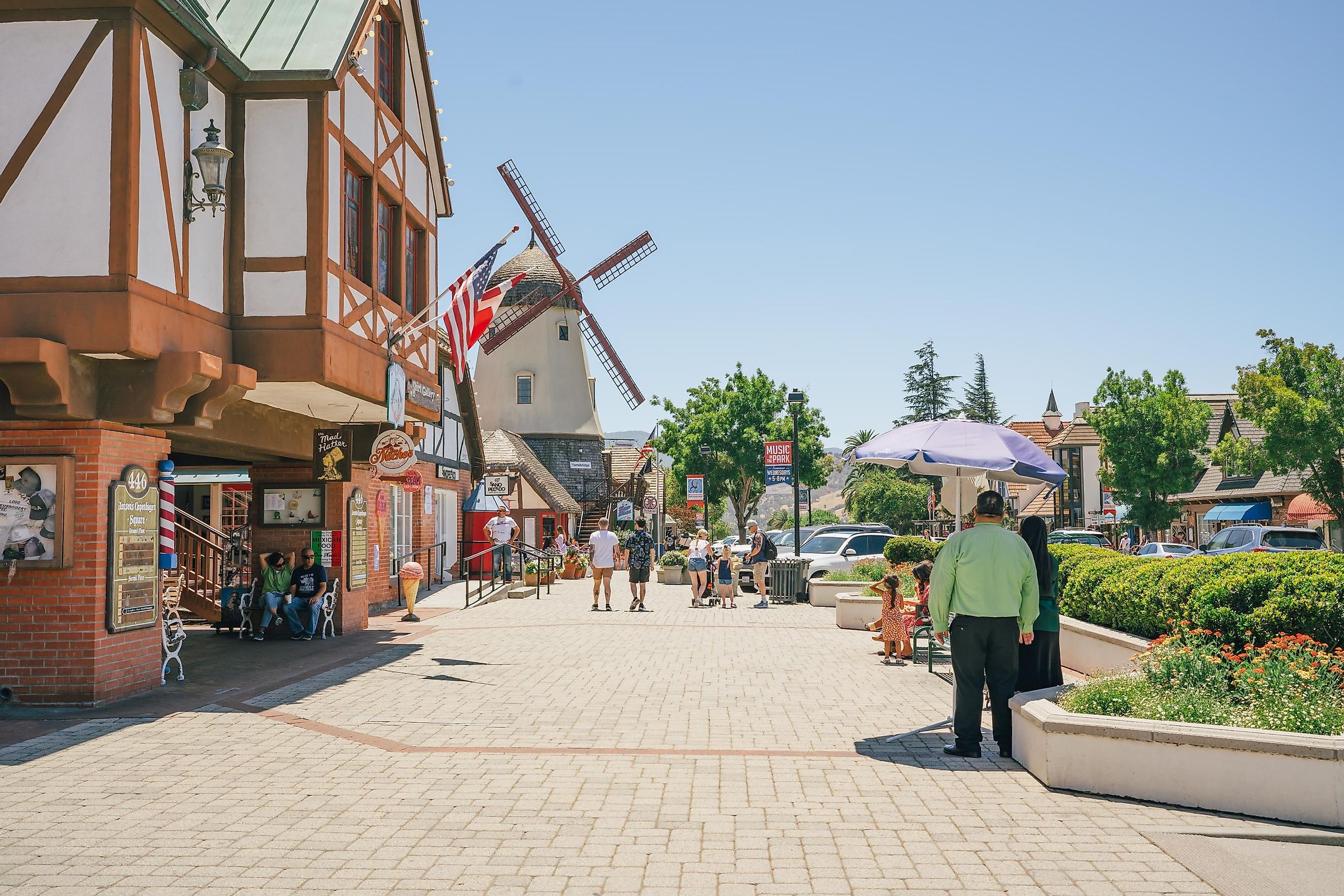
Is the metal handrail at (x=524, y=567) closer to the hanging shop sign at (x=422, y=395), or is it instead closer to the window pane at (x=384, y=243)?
the hanging shop sign at (x=422, y=395)

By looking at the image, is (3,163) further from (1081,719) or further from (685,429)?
(685,429)

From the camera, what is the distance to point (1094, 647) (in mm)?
11250

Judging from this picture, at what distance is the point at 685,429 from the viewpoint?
62188 millimetres

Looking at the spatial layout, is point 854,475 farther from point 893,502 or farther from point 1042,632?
point 1042,632

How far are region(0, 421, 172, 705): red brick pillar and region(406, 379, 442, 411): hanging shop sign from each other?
5.23 metres

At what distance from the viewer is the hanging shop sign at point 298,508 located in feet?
53.4

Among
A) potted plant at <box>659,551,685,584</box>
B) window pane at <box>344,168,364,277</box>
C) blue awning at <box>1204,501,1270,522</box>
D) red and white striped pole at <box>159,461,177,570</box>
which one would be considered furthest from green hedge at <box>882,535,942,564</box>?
blue awning at <box>1204,501,1270,522</box>

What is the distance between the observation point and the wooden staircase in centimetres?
1542

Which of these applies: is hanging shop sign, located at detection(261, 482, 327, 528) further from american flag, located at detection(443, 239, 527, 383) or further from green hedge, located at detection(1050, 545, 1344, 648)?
green hedge, located at detection(1050, 545, 1344, 648)

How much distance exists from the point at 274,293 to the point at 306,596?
5578mm

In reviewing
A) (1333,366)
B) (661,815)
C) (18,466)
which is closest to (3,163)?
(18,466)

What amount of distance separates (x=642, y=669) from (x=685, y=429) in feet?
164

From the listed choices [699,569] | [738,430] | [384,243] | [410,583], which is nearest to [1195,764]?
[384,243]

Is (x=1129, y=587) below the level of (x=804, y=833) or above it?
above
